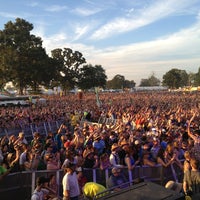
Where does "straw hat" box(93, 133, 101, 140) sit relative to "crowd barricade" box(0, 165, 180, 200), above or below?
above

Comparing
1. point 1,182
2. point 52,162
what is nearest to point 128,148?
point 52,162

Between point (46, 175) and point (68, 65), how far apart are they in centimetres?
6281

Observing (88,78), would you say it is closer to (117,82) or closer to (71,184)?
(71,184)

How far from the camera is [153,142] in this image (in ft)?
30.1

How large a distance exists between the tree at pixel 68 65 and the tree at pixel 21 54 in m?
15.7

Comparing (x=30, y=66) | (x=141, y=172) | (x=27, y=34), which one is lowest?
(x=141, y=172)

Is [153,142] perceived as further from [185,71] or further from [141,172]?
[185,71]

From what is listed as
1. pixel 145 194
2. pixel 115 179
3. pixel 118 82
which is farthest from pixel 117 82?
pixel 145 194

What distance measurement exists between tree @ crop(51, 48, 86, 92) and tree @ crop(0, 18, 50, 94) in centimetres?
1567

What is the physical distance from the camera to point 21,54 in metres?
49.4

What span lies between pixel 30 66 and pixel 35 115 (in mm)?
32371

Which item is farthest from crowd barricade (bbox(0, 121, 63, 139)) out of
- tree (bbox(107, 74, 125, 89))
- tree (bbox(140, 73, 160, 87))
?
tree (bbox(140, 73, 160, 87))

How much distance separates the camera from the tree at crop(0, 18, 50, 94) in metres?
47.0

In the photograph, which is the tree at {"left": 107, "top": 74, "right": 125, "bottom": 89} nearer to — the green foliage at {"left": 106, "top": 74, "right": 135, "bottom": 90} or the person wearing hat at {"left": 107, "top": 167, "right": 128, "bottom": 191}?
the green foliage at {"left": 106, "top": 74, "right": 135, "bottom": 90}
